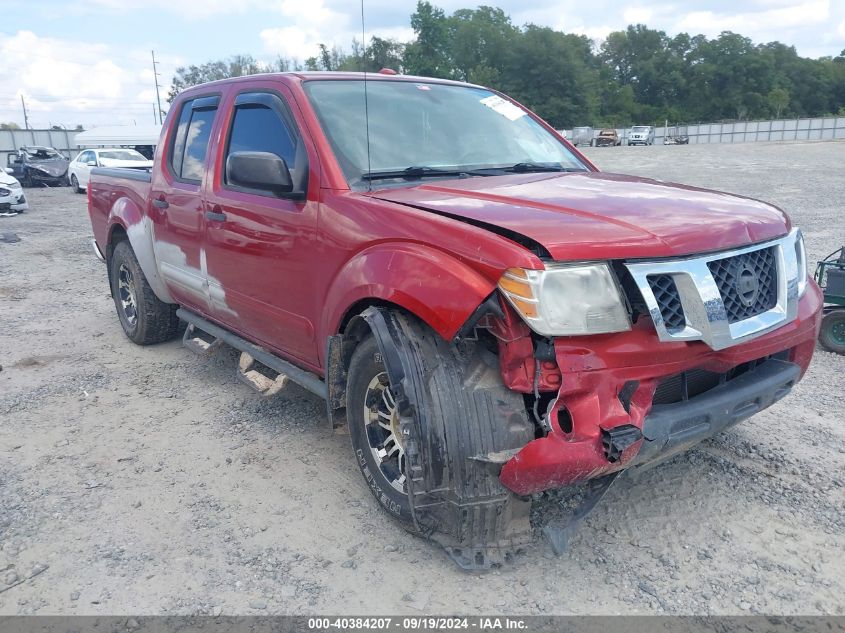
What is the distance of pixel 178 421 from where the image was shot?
167 inches

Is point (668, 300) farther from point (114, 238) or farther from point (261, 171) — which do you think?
point (114, 238)

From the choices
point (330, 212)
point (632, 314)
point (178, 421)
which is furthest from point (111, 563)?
point (632, 314)

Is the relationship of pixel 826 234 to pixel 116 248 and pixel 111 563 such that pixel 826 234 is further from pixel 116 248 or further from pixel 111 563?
pixel 111 563

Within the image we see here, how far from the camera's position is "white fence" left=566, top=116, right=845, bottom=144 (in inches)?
2195

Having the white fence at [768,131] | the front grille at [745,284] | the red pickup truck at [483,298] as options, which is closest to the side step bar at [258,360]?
the red pickup truck at [483,298]

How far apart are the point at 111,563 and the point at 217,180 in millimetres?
2218

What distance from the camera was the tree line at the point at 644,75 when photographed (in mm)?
82688

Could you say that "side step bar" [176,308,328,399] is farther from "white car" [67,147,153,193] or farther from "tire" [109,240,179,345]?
"white car" [67,147,153,193]

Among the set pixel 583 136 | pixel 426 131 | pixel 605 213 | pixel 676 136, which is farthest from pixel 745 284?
pixel 676 136

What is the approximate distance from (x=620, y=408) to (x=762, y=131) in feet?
212

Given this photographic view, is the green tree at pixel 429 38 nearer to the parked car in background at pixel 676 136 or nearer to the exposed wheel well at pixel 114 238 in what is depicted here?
the parked car in background at pixel 676 136

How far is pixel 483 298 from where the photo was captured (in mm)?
2367

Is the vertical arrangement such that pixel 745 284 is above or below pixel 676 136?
above

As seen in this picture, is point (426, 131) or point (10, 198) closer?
point (426, 131)
